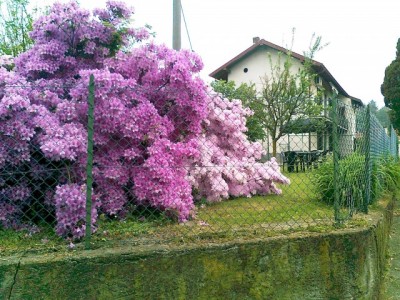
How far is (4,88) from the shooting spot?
3510mm

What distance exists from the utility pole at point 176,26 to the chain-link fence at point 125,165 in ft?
10.7

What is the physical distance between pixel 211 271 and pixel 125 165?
1.26 metres

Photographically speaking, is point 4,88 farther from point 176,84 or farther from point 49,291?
point 49,291

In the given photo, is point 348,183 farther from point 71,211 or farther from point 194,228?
point 71,211

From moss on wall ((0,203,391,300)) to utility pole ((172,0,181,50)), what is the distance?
4818 millimetres

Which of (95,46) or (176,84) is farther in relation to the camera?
(95,46)

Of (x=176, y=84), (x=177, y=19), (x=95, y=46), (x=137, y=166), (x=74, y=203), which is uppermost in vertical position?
(x=177, y=19)

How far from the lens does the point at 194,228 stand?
344 cm

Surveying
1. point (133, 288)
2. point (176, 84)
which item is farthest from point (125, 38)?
point (133, 288)

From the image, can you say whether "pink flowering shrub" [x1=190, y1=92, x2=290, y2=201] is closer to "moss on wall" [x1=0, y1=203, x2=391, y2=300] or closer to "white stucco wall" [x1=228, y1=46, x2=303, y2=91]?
"moss on wall" [x1=0, y1=203, x2=391, y2=300]

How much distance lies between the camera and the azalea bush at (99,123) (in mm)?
3336

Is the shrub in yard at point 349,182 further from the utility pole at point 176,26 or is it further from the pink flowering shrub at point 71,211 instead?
the utility pole at point 176,26

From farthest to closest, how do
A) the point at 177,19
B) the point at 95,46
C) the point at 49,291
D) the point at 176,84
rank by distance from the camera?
the point at 177,19 → the point at 95,46 → the point at 176,84 → the point at 49,291

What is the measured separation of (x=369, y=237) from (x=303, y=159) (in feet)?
4.01
